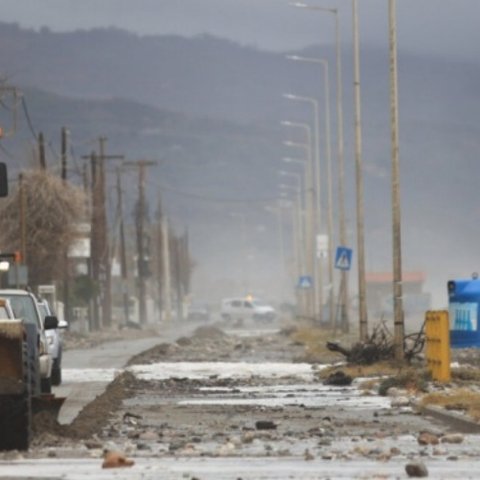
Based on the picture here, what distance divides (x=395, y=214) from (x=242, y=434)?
21517 mm

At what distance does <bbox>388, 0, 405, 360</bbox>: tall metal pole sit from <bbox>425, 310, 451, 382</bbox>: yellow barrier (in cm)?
558

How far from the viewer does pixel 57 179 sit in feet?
308

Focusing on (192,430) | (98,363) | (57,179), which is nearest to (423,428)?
(192,430)

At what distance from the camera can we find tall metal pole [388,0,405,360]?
45.9m

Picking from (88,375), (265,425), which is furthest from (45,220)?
(265,425)

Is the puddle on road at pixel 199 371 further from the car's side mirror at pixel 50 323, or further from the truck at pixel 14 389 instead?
the truck at pixel 14 389

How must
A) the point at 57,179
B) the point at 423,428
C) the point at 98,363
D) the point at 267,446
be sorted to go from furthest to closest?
1. the point at 57,179
2. the point at 98,363
3. the point at 423,428
4. the point at 267,446

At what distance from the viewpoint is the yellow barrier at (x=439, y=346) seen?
38469 mm

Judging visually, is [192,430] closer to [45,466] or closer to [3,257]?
[3,257]

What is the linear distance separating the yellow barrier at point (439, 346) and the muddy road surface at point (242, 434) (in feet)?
3.80

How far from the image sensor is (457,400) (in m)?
32.2

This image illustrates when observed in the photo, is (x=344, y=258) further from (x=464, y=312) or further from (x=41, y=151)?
(x=41, y=151)

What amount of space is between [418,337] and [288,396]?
804 cm

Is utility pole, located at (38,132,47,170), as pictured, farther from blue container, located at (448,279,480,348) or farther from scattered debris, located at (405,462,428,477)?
scattered debris, located at (405,462,428,477)
